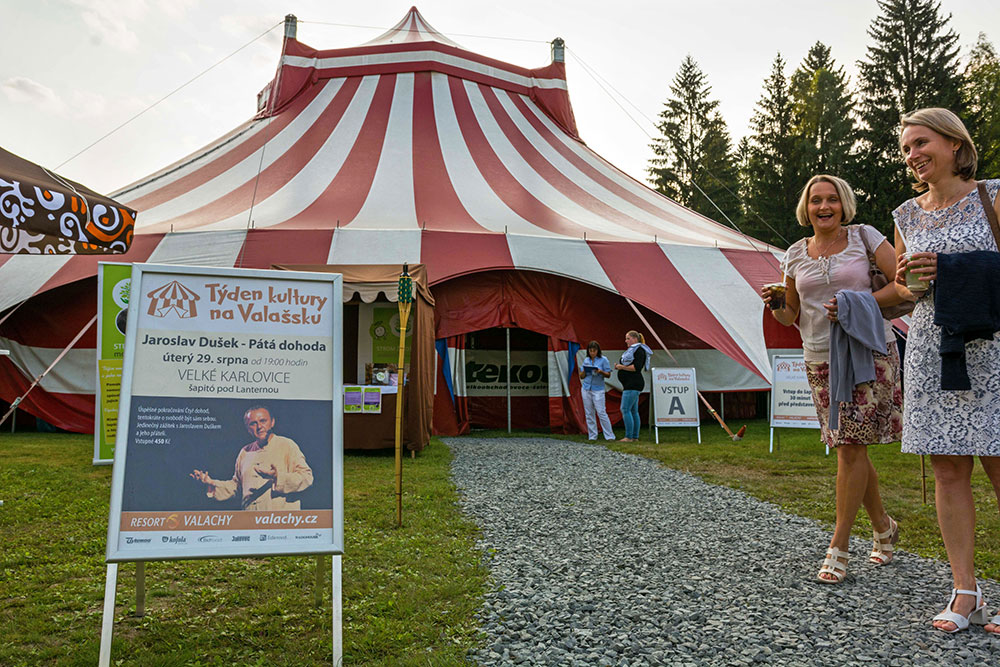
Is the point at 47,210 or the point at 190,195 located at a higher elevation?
the point at 190,195

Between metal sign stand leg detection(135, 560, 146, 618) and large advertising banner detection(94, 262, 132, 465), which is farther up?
large advertising banner detection(94, 262, 132, 465)

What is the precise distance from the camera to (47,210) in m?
3.81

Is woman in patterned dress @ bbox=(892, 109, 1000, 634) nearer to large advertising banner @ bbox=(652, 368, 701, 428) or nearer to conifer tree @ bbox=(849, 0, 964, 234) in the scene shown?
large advertising banner @ bbox=(652, 368, 701, 428)

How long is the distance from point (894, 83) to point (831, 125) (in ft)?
8.77

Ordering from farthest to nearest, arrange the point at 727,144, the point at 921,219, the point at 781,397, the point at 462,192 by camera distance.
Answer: the point at 727,144 → the point at 462,192 → the point at 781,397 → the point at 921,219

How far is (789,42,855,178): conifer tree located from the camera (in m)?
23.7

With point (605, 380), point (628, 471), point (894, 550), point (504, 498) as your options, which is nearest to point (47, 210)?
point (504, 498)

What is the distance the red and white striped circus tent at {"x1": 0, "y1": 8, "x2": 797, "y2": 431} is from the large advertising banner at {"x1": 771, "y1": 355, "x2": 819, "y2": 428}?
0.37 m

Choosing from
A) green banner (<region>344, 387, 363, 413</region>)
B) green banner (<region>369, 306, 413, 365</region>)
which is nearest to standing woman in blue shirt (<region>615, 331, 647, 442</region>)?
green banner (<region>369, 306, 413, 365</region>)

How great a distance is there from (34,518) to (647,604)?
2988mm

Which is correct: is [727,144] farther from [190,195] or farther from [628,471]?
[628,471]

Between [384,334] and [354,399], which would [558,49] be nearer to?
[384,334]

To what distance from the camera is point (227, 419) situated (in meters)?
2.09

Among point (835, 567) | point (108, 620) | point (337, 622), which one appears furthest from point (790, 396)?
point (108, 620)
